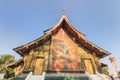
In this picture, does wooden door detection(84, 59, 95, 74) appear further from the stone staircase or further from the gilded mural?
the stone staircase

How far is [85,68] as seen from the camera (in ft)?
49.9

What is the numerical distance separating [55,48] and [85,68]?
352 cm

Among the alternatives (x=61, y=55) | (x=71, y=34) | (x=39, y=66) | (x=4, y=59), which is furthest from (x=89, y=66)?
(x=4, y=59)

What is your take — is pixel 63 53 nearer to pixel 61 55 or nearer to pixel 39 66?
pixel 61 55

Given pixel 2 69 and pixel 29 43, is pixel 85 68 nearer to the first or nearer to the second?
pixel 29 43

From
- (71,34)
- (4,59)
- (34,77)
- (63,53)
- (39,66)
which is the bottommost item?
(34,77)

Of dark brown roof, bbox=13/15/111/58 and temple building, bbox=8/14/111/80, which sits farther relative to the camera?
dark brown roof, bbox=13/15/111/58

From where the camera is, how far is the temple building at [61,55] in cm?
1418

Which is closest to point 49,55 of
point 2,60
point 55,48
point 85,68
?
point 55,48

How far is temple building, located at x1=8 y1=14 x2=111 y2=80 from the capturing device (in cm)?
1418

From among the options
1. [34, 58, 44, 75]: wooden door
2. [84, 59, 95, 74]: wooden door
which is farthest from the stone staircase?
[84, 59, 95, 74]: wooden door

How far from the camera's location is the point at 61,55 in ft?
50.0

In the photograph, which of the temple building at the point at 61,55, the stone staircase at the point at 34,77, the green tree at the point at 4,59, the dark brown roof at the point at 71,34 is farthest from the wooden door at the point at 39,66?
the green tree at the point at 4,59

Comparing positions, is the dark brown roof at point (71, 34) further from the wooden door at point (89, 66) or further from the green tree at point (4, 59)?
the green tree at point (4, 59)
